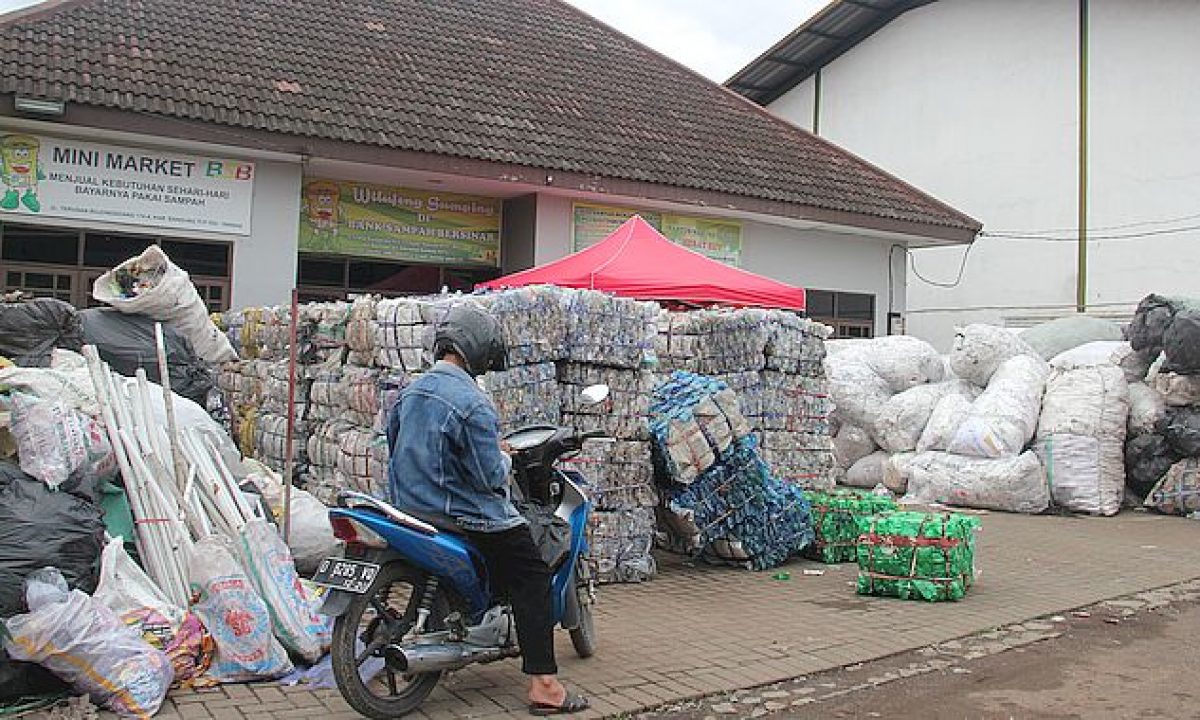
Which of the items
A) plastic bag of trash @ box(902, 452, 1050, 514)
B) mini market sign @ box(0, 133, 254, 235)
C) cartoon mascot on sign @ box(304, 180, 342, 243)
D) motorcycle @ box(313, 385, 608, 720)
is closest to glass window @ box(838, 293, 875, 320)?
plastic bag of trash @ box(902, 452, 1050, 514)

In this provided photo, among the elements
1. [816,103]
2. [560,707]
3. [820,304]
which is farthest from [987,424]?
[816,103]

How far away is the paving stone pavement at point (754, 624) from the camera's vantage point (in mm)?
4680

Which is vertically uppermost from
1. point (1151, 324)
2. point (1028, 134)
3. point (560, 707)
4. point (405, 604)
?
point (1028, 134)

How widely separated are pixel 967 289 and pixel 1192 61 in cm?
645

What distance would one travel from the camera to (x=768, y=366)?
8969mm

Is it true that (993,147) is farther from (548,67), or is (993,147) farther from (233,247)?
(233,247)

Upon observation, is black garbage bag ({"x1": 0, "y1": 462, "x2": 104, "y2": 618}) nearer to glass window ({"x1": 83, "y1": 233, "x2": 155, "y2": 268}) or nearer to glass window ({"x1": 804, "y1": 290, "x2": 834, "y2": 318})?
glass window ({"x1": 83, "y1": 233, "x2": 155, "y2": 268})

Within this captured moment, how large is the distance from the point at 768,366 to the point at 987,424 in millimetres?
3886

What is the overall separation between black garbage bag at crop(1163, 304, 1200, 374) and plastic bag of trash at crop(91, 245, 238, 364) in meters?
9.61

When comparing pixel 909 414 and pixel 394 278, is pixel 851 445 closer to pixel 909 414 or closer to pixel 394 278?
pixel 909 414

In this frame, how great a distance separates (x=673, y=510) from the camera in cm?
762

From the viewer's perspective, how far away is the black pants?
4484 millimetres

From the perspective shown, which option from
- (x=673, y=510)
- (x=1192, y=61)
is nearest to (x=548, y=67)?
(x=673, y=510)

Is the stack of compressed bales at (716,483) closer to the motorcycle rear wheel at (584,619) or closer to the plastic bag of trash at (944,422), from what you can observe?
the motorcycle rear wheel at (584,619)
